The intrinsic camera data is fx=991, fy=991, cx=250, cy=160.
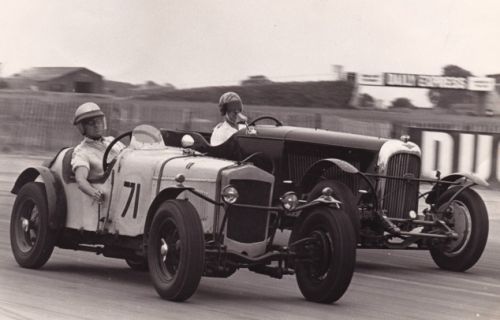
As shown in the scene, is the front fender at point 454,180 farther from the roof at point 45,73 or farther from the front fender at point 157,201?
the roof at point 45,73

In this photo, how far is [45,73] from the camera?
34.6 metres

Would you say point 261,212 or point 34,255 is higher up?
point 261,212

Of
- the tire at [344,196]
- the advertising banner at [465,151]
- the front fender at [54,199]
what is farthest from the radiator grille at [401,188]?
the advertising banner at [465,151]

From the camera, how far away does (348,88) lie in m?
46.5

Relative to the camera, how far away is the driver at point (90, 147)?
27.0ft

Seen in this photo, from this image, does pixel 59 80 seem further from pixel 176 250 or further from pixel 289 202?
pixel 176 250

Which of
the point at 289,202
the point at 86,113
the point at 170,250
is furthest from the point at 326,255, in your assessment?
the point at 86,113

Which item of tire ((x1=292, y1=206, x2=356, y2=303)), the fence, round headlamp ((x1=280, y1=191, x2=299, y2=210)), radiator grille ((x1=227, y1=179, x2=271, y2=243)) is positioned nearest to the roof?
the fence

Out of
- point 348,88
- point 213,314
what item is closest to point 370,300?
point 213,314

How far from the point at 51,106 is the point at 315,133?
20702 mm

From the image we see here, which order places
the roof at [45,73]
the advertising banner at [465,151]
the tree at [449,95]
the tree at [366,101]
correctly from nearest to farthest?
the advertising banner at [465,151] < the roof at [45,73] < the tree at [366,101] < the tree at [449,95]

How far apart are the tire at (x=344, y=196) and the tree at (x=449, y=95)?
Answer: 144ft

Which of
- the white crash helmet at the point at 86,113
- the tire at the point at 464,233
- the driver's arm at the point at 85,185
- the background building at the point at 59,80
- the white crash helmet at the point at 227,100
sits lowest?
the tire at the point at 464,233

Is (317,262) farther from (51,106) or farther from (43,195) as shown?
(51,106)
